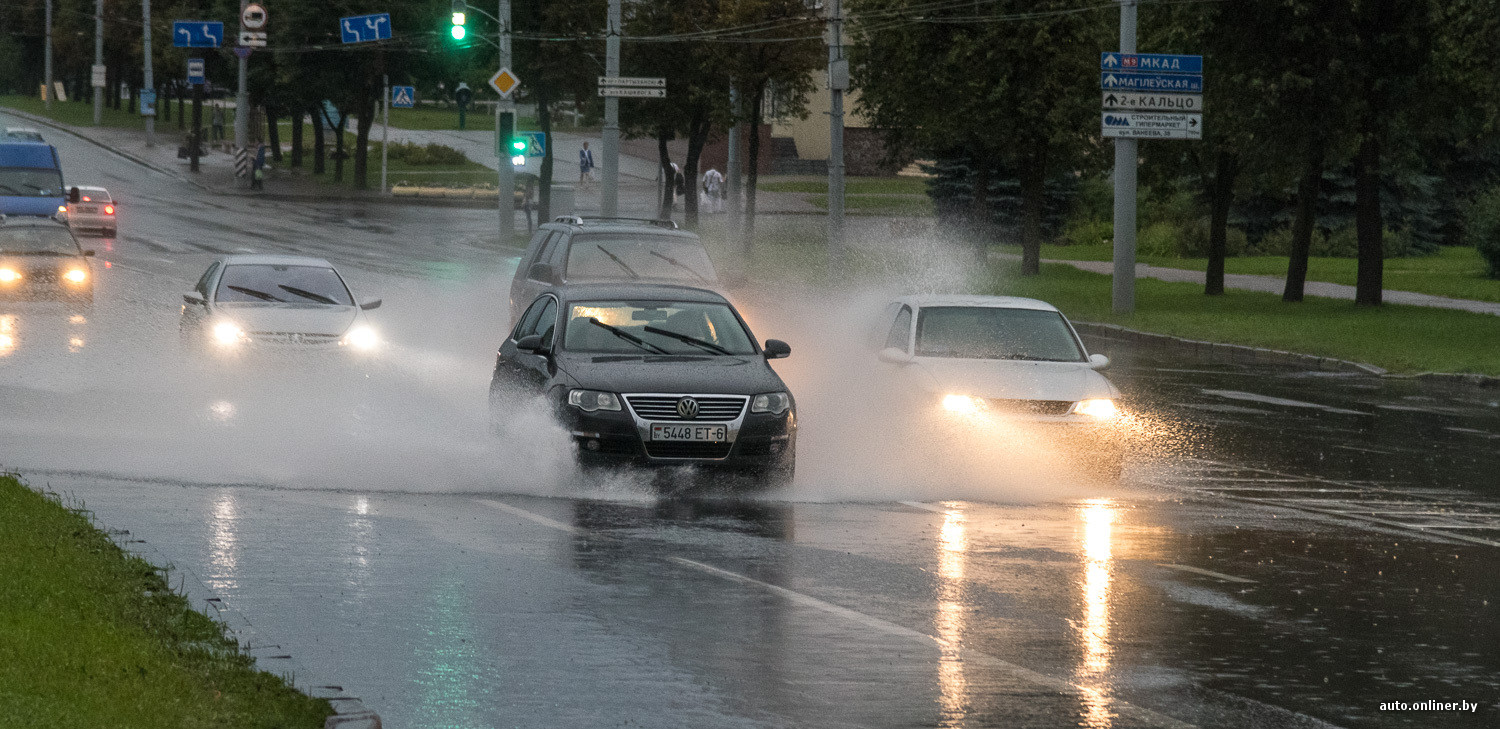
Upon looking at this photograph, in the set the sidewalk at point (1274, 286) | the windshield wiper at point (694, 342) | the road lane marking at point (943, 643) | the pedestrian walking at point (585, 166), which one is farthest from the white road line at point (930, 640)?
→ the pedestrian walking at point (585, 166)

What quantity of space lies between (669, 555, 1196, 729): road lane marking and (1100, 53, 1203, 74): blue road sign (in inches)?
830

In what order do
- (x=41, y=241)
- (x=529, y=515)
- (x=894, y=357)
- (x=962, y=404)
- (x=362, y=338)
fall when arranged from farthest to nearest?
1. (x=41, y=241)
2. (x=362, y=338)
3. (x=894, y=357)
4. (x=962, y=404)
5. (x=529, y=515)

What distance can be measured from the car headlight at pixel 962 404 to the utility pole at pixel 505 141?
3017 centimetres

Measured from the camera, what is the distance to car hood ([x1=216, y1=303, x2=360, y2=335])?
1862cm

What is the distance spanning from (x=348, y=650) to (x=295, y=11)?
69.0 metres

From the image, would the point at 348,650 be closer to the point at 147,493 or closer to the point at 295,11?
the point at 147,493

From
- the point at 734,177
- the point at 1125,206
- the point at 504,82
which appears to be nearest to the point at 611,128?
the point at 504,82

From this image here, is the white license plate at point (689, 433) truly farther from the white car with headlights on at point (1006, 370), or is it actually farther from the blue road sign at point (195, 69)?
the blue road sign at point (195, 69)

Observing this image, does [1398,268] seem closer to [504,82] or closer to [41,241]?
[504,82]

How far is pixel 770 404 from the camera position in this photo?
1252 cm

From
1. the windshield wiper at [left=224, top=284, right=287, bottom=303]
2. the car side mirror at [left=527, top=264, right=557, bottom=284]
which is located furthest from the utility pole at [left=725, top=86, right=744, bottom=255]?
the windshield wiper at [left=224, top=284, right=287, bottom=303]

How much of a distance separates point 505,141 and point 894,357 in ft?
96.4

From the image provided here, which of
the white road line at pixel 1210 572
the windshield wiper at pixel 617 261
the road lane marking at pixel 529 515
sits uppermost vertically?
the windshield wiper at pixel 617 261

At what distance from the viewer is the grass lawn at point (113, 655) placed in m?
5.91
